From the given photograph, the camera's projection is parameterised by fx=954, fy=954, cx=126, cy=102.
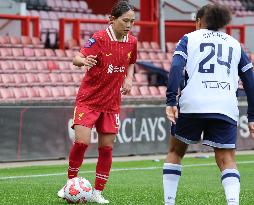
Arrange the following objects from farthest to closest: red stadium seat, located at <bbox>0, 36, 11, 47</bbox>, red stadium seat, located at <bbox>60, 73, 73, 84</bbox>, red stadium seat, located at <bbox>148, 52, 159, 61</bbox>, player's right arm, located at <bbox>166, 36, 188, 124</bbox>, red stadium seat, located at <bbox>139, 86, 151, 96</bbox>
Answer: red stadium seat, located at <bbox>148, 52, 159, 61</bbox> < red stadium seat, located at <bbox>139, 86, 151, 96</bbox> < red stadium seat, located at <bbox>0, 36, 11, 47</bbox> < red stadium seat, located at <bbox>60, 73, 73, 84</bbox> < player's right arm, located at <bbox>166, 36, 188, 124</bbox>

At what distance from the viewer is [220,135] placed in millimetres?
7992

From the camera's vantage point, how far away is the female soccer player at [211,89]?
795 cm

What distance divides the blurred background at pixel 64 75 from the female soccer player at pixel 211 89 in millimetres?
9345

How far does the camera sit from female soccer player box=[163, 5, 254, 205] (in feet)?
26.1

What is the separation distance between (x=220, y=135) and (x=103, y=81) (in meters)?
2.18

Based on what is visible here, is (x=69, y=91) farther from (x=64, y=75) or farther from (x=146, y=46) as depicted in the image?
(x=146, y=46)

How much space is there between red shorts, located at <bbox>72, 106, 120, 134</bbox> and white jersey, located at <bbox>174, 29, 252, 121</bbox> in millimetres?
1954

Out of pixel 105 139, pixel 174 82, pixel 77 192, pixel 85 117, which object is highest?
pixel 174 82

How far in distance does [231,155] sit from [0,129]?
9426 mm

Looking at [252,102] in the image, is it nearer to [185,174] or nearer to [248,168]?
[185,174]

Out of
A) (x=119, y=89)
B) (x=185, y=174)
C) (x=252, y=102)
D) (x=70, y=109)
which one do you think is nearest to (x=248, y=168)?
(x=185, y=174)

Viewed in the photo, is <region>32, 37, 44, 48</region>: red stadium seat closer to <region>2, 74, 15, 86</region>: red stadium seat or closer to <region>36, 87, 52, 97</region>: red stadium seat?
<region>2, 74, 15, 86</region>: red stadium seat

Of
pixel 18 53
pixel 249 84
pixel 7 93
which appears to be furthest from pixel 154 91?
pixel 249 84

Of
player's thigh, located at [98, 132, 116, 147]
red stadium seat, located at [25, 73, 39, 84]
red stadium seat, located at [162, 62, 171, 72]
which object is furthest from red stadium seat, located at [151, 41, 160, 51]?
player's thigh, located at [98, 132, 116, 147]
